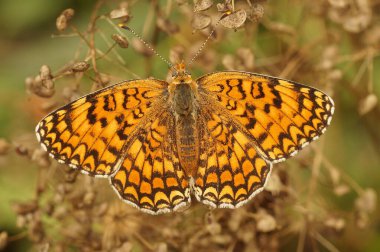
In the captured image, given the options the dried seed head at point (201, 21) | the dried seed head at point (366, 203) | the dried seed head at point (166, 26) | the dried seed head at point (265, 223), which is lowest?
the dried seed head at point (366, 203)

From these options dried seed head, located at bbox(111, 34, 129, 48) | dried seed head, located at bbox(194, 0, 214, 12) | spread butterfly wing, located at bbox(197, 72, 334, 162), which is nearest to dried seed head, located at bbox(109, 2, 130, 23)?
dried seed head, located at bbox(111, 34, 129, 48)

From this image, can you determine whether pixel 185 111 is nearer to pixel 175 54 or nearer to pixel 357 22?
pixel 175 54

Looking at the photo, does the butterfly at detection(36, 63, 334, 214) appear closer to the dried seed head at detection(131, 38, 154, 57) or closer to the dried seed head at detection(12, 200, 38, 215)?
the dried seed head at detection(131, 38, 154, 57)

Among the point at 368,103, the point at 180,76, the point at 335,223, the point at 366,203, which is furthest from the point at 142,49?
the point at 366,203

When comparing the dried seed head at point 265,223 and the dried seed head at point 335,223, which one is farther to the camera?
the dried seed head at point 335,223

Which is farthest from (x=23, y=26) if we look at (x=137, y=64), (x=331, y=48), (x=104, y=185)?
(x=331, y=48)

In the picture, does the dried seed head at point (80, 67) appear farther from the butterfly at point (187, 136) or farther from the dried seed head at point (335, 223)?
the dried seed head at point (335, 223)

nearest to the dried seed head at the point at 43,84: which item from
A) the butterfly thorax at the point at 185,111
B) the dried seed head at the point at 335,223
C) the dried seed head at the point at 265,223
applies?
the butterfly thorax at the point at 185,111
